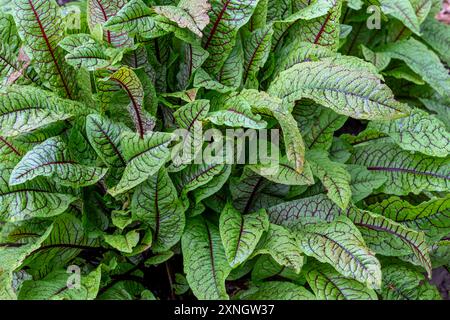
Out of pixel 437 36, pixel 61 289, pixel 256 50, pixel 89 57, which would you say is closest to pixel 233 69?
pixel 256 50

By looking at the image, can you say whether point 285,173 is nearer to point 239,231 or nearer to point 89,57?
point 239,231

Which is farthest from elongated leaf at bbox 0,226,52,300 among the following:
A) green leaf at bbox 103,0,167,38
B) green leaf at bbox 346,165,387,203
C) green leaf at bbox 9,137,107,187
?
green leaf at bbox 346,165,387,203

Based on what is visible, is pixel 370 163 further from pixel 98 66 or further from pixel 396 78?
pixel 98 66

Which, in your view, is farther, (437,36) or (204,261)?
(437,36)

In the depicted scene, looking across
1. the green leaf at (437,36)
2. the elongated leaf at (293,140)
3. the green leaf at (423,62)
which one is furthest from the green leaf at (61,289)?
the green leaf at (437,36)

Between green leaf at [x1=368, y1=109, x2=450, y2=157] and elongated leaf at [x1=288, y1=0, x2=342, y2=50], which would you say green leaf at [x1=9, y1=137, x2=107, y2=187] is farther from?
green leaf at [x1=368, y1=109, x2=450, y2=157]

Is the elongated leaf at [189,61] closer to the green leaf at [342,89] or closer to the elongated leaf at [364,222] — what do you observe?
the green leaf at [342,89]
